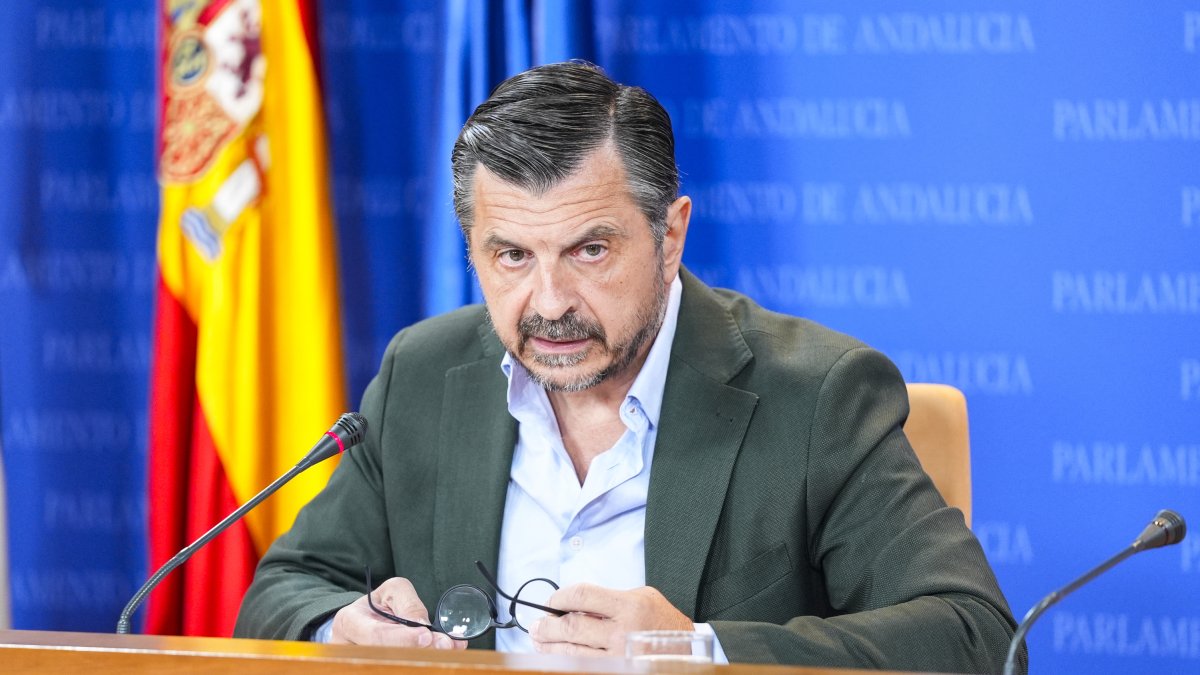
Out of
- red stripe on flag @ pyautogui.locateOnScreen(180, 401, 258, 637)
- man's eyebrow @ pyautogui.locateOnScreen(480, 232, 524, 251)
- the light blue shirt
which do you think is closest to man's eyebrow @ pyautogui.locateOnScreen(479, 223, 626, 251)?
man's eyebrow @ pyautogui.locateOnScreen(480, 232, 524, 251)

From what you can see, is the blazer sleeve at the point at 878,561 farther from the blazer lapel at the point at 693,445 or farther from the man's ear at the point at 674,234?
the man's ear at the point at 674,234

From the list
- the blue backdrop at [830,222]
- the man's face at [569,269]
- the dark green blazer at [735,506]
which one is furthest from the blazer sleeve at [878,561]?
the blue backdrop at [830,222]

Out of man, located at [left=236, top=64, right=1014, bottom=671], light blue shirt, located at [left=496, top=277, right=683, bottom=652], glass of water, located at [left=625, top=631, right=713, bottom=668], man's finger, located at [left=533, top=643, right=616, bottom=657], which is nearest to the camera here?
Result: glass of water, located at [left=625, top=631, right=713, bottom=668]

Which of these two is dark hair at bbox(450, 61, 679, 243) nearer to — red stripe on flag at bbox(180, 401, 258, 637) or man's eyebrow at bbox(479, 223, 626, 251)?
man's eyebrow at bbox(479, 223, 626, 251)

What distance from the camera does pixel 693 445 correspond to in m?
2.06

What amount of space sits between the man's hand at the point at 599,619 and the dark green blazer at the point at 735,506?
14 centimetres

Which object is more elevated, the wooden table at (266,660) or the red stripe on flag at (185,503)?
the wooden table at (266,660)

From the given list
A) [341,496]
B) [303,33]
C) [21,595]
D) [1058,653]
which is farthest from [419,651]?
[21,595]

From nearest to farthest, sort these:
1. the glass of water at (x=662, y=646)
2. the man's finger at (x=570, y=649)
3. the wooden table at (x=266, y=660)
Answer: the wooden table at (x=266, y=660), the glass of water at (x=662, y=646), the man's finger at (x=570, y=649)

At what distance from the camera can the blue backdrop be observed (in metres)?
3.10

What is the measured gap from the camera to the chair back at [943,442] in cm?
232

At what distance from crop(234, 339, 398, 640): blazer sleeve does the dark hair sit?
1.48 feet

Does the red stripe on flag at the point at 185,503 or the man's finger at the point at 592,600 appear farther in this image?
the red stripe on flag at the point at 185,503

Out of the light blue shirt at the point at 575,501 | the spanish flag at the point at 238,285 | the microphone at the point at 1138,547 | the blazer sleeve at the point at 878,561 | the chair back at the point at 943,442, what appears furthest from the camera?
the spanish flag at the point at 238,285
